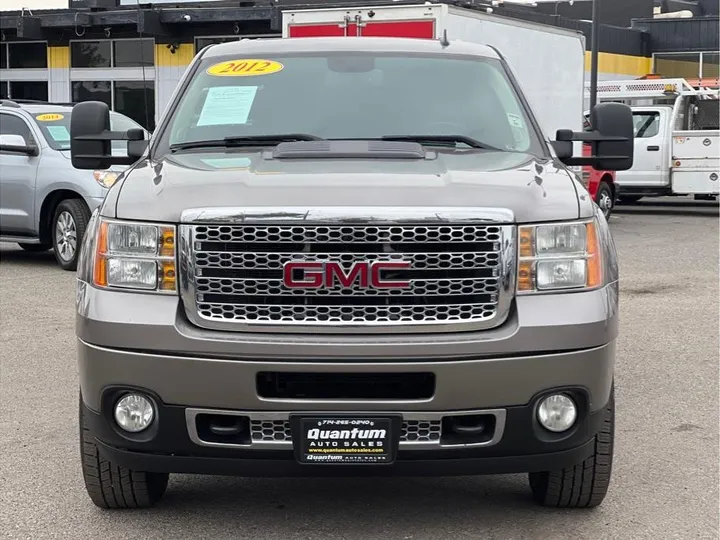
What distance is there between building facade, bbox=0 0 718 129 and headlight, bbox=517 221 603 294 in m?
24.8

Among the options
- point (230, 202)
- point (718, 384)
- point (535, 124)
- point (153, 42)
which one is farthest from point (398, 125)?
point (153, 42)

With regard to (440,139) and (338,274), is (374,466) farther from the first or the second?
(440,139)

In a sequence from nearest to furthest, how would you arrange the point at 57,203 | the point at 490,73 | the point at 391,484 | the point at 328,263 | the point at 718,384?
the point at 328,263, the point at 391,484, the point at 490,73, the point at 718,384, the point at 57,203

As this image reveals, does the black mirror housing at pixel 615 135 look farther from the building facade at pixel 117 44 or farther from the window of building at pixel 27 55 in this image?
the window of building at pixel 27 55

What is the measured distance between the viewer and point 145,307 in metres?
4.02

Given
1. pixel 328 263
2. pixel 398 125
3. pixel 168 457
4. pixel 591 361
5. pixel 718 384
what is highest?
pixel 398 125

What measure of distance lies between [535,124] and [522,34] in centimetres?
1135

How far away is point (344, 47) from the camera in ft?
18.9

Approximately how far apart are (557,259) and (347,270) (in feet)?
2.40

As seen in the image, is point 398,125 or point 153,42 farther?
point 153,42

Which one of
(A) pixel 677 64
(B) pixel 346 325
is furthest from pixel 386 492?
(A) pixel 677 64

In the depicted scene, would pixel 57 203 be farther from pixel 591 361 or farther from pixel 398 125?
pixel 591 361

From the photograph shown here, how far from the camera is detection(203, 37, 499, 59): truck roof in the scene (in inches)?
227

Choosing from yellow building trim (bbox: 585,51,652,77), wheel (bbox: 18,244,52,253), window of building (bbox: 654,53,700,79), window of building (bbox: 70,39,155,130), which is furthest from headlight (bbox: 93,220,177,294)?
window of building (bbox: 654,53,700,79)
